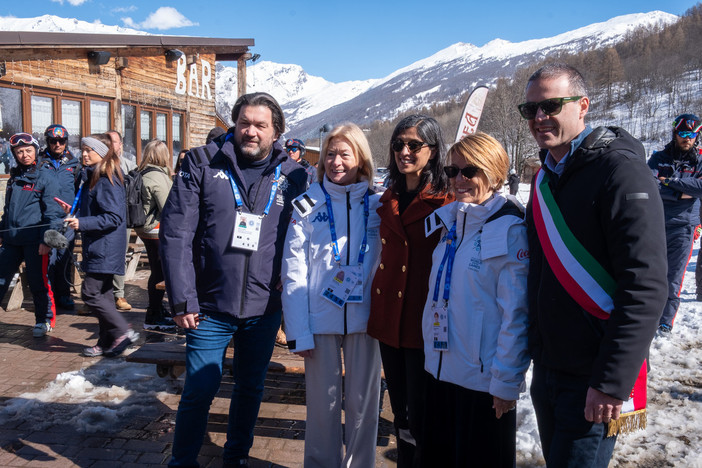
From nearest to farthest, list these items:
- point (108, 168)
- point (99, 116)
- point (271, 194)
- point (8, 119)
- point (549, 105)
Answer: point (549, 105) < point (271, 194) < point (108, 168) < point (8, 119) < point (99, 116)

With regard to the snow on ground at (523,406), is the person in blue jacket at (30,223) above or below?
above

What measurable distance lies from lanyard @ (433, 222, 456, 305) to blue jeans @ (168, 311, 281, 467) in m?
1.10

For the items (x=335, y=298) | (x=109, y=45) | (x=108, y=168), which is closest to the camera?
(x=335, y=298)

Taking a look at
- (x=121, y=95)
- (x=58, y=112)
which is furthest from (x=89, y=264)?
(x=121, y=95)

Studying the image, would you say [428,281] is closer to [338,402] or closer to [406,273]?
[406,273]

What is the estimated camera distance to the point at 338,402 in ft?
9.39

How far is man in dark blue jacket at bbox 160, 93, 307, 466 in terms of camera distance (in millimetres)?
2779

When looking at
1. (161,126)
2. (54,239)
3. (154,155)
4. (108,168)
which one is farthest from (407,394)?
(161,126)

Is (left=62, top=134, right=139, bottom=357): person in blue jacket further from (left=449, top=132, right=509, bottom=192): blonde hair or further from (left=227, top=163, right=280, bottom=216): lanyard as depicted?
(left=449, top=132, right=509, bottom=192): blonde hair

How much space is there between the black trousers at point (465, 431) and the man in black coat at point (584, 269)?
0.21m

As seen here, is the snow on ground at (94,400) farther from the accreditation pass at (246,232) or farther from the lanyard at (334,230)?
the lanyard at (334,230)

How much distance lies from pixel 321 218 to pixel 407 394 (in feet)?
3.26

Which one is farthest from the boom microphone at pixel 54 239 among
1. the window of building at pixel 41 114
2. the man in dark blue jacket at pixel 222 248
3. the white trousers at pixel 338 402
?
the window of building at pixel 41 114

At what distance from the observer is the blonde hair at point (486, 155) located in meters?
2.38
